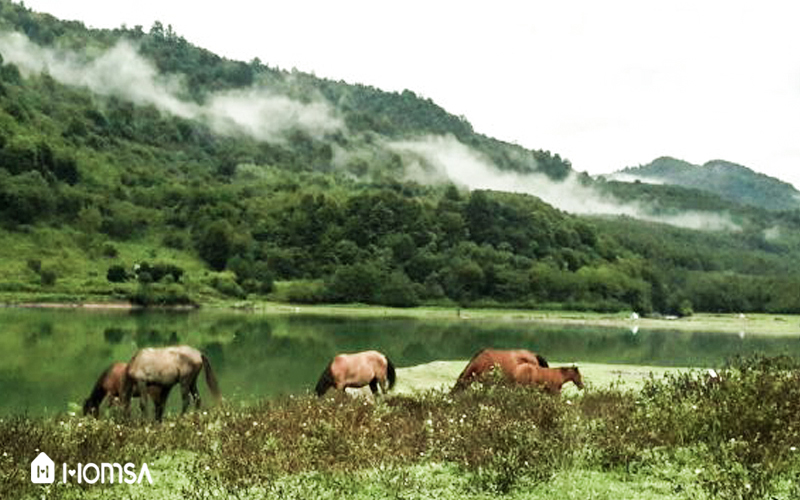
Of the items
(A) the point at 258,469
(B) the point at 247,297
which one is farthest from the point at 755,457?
(B) the point at 247,297

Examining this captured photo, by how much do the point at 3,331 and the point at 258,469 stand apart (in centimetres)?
6794

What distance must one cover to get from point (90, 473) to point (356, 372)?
13.0 meters

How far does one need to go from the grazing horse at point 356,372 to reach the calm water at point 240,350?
0.95 metres

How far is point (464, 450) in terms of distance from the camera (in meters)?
13.3

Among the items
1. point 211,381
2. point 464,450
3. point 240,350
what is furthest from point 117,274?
point 464,450

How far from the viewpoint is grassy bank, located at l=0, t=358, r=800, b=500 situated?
11.6 metres

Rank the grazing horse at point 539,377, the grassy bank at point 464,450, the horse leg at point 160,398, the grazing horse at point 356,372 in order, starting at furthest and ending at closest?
the grazing horse at point 356,372 → the grazing horse at point 539,377 → the horse leg at point 160,398 → the grassy bank at point 464,450

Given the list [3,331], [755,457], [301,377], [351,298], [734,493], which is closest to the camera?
[734,493]

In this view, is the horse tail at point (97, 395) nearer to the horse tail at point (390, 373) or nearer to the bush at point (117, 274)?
the horse tail at point (390, 373)

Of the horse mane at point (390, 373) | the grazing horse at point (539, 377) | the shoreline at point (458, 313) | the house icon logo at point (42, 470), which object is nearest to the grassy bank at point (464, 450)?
the house icon logo at point (42, 470)

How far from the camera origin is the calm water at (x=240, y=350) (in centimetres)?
3656

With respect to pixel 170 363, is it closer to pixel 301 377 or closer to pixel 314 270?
pixel 301 377

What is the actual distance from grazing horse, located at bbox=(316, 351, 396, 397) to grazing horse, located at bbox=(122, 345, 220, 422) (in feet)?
11.9

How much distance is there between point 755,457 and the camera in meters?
12.5
